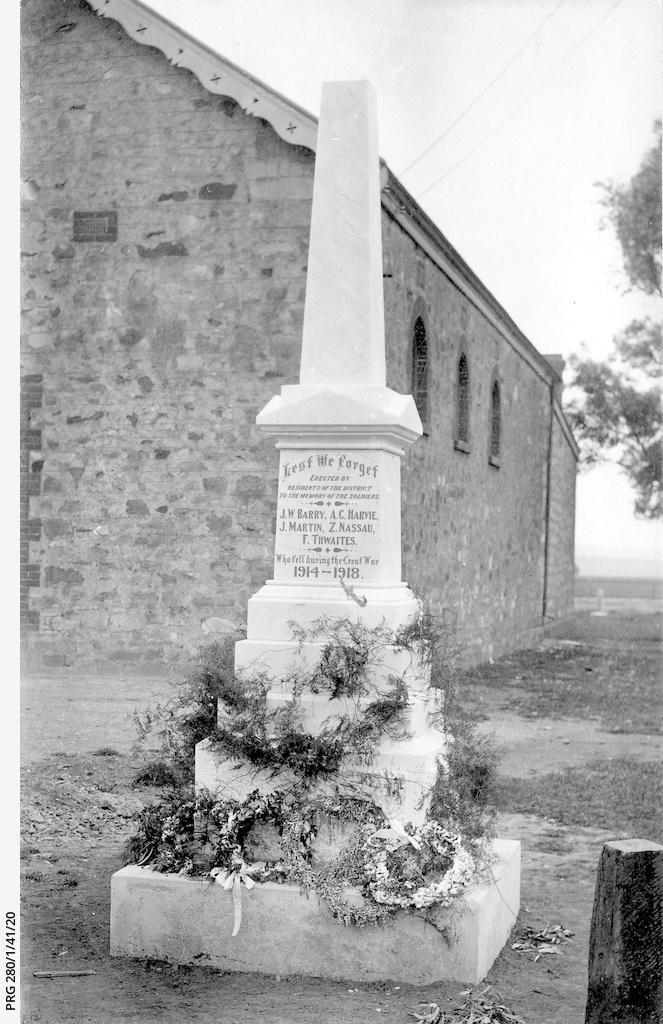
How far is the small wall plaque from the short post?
1061cm

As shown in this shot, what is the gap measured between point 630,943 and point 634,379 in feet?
73.4

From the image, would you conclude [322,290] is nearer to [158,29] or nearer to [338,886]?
[338,886]

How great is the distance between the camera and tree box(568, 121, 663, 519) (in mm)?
16703

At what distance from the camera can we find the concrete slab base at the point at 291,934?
Result: 4.93m

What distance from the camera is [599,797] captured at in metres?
8.68

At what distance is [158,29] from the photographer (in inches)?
488

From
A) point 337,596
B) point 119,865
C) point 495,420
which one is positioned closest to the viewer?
point 337,596

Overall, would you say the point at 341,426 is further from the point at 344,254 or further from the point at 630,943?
the point at 630,943

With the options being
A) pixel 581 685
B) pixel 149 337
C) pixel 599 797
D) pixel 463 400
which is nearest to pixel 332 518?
pixel 599 797

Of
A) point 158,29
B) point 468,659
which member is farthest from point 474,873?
point 468,659

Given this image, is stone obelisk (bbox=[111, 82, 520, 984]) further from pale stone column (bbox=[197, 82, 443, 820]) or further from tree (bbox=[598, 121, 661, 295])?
tree (bbox=[598, 121, 661, 295])

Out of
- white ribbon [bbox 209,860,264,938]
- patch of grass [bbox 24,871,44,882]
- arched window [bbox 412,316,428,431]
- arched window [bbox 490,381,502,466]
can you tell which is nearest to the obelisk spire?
white ribbon [bbox 209,860,264,938]

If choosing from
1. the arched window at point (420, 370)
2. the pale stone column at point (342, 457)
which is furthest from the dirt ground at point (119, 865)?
the arched window at point (420, 370)

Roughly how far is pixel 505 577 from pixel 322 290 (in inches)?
585
